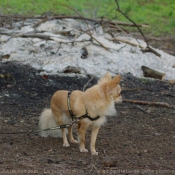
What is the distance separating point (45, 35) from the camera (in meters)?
Result: 12.3

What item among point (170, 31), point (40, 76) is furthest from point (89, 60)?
point (170, 31)

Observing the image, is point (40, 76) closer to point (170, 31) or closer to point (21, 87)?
point (21, 87)

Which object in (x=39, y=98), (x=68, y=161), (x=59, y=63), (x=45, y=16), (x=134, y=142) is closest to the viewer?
(x=68, y=161)

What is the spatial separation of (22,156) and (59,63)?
5.70m

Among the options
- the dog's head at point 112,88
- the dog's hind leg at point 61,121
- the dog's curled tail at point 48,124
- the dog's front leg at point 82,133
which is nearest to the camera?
the dog's head at point 112,88

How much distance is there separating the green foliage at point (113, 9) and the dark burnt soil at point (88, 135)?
569 centimetres

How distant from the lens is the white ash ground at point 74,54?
12.0 meters

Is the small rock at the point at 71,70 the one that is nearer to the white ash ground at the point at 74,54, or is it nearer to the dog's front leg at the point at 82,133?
the white ash ground at the point at 74,54

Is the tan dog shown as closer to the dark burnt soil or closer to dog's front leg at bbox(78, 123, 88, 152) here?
dog's front leg at bbox(78, 123, 88, 152)

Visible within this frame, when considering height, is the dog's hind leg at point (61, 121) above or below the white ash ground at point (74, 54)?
above

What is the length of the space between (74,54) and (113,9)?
558 cm

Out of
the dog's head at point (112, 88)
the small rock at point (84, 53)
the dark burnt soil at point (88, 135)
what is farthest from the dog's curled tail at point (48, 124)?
the small rock at point (84, 53)

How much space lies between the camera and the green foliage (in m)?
17.0

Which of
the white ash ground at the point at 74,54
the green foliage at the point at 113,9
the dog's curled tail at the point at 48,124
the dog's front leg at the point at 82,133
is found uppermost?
the dog's front leg at the point at 82,133
